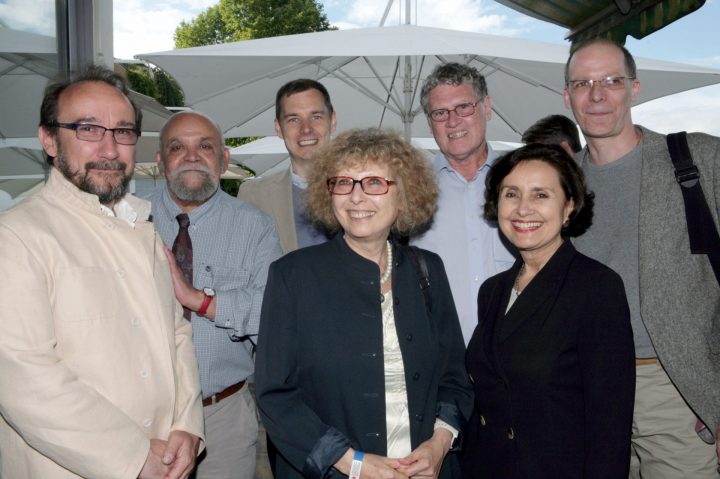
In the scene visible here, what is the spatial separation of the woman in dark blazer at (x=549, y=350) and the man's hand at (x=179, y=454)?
115 centimetres

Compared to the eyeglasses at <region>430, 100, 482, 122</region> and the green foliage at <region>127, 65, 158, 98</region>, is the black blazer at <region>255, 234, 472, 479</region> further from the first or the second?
the green foliage at <region>127, 65, 158, 98</region>

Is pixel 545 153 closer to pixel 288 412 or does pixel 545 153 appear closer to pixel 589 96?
pixel 589 96

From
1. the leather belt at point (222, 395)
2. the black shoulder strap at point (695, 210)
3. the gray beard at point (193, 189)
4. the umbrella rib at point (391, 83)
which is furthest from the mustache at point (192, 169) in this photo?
the umbrella rib at point (391, 83)

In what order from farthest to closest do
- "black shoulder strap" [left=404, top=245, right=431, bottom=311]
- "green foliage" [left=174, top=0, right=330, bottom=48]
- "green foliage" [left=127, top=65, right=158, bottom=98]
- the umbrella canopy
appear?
"green foliage" [left=174, top=0, right=330, bottom=48] → "green foliage" [left=127, top=65, right=158, bottom=98] → the umbrella canopy → "black shoulder strap" [left=404, top=245, right=431, bottom=311]

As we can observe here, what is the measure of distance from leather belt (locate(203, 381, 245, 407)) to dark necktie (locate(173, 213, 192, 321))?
552 millimetres

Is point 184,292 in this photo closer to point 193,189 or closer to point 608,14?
point 193,189

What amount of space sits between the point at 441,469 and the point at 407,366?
48 cm

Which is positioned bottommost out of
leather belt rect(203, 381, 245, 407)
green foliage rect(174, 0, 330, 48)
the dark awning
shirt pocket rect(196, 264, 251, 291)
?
leather belt rect(203, 381, 245, 407)

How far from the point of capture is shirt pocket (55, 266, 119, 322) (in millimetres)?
2053

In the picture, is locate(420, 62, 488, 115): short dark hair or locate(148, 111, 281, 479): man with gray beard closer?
locate(148, 111, 281, 479): man with gray beard

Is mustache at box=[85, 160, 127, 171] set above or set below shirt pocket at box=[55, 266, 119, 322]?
above

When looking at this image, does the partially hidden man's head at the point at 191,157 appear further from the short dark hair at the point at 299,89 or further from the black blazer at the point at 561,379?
the black blazer at the point at 561,379

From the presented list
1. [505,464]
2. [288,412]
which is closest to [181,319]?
[288,412]

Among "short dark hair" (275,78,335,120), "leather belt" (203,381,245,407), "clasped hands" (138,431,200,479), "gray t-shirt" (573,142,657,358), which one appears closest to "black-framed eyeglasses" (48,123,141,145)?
"clasped hands" (138,431,200,479)
